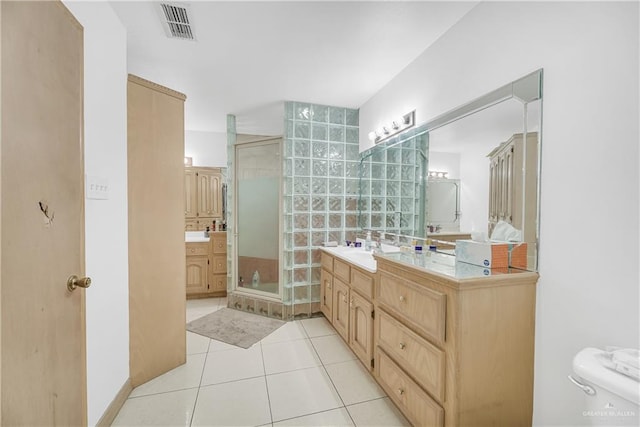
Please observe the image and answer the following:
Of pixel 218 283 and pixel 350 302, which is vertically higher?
pixel 350 302

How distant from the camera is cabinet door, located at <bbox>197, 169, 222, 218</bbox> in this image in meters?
4.04

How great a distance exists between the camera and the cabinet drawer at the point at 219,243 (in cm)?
369

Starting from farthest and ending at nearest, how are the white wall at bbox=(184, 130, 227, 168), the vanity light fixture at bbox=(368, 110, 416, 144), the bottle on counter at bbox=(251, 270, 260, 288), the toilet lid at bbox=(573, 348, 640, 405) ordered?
the white wall at bbox=(184, 130, 227, 168)
the bottle on counter at bbox=(251, 270, 260, 288)
the vanity light fixture at bbox=(368, 110, 416, 144)
the toilet lid at bbox=(573, 348, 640, 405)

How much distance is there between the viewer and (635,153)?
0.96 m

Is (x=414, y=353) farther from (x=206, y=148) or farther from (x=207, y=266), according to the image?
(x=206, y=148)

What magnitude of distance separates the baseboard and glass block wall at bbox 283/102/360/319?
1581 mm

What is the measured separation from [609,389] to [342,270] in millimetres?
1774

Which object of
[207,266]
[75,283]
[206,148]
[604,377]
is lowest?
[207,266]

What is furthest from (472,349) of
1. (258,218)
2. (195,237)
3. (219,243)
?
(195,237)

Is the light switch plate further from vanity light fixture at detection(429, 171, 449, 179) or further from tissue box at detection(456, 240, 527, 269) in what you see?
vanity light fixture at detection(429, 171, 449, 179)

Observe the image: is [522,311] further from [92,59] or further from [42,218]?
[92,59]

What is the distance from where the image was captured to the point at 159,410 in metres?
1.66

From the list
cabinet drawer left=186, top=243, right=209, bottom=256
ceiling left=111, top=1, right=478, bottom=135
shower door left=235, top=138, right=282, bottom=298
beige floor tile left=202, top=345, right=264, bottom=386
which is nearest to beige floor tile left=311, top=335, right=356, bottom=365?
beige floor tile left=202, top=345, right=264, bottom=386

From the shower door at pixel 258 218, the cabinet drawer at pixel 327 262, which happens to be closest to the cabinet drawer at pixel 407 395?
the cabinet drawer at pixel 327 262
